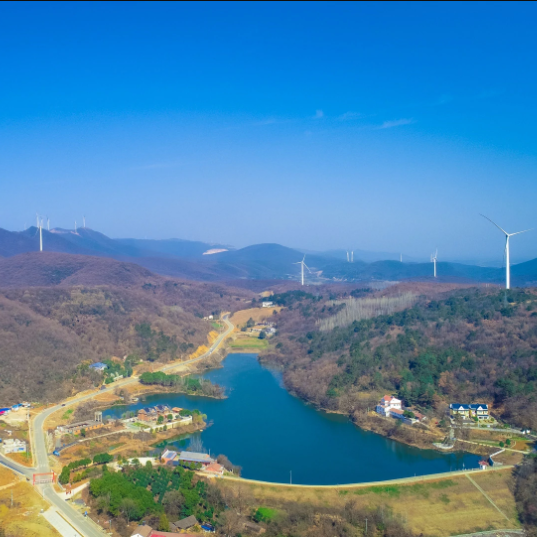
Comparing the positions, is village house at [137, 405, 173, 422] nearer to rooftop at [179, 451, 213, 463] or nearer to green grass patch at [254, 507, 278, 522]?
rooftop at [179, 451, 213, 463]

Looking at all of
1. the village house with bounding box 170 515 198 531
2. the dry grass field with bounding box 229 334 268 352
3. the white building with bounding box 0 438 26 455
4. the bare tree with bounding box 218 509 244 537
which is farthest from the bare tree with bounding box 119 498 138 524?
the dry grass field with bounding box 229 334 268 352

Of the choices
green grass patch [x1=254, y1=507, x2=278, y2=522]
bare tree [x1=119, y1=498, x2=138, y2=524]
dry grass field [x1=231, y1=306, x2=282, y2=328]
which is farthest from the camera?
dry grass field [x1=231, y1=306, x2=282, y2=328]

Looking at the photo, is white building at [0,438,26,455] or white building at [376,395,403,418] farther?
white building at [376,395,403,418]

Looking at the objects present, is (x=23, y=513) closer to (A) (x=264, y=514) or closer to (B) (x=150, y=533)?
(B) (x=150, y=533)

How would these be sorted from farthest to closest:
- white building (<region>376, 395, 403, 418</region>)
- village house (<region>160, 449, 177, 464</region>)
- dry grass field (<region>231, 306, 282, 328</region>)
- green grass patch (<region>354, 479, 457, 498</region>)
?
dry grass field (<region>231, 306, 282, 328</region>) < white building (<region>376, 395, 403, 418</region>) < village house (<region>160, 449, 177, 464</region>) < green grass patch (<region>354, 479, 457, 498</region>)

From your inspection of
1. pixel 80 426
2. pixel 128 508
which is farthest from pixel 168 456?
pixel 80 426

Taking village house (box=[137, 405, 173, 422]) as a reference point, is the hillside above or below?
above

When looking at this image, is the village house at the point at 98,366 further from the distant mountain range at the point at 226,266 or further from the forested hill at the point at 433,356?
the distant mountain range at the point at 226,266
